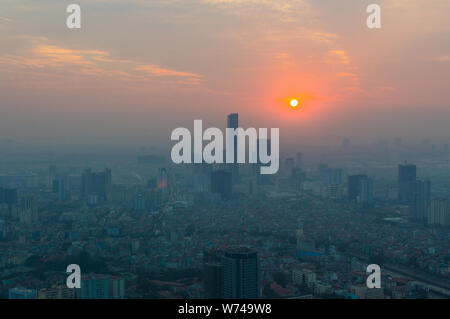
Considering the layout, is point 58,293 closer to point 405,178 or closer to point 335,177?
point 405,178

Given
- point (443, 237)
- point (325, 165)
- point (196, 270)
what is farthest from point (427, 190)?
point (196, 270)

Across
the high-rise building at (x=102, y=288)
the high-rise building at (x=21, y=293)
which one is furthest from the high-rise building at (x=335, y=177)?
the high-rise building at (x=21, y=293)

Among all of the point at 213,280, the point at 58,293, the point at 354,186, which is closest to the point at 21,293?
the point at 58,293

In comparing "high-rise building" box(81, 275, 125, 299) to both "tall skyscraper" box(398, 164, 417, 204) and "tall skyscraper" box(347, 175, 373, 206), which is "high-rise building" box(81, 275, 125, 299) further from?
"tall skyscraper" box(398, 164, 417, 204)

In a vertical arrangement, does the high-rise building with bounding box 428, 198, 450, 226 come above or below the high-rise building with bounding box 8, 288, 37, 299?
above

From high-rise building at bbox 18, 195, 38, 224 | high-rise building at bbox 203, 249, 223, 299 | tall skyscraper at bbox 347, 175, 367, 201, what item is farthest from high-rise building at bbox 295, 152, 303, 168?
high-rise building at bbox 203, 249, 223, 299
